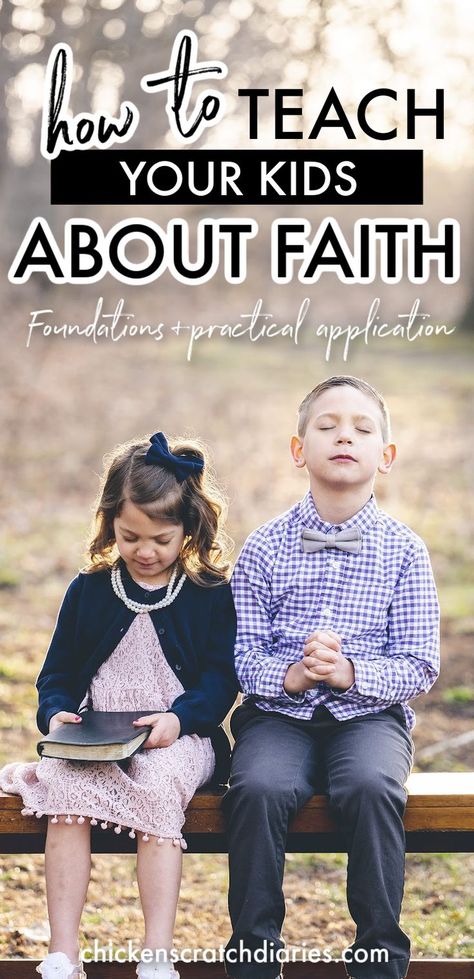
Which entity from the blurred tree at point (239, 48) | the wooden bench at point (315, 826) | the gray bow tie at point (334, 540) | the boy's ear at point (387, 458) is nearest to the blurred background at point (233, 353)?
the blurred tree at point (239, 48)

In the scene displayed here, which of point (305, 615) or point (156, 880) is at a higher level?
point (305, 615)

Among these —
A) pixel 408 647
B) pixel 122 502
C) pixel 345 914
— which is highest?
pixel 122 502

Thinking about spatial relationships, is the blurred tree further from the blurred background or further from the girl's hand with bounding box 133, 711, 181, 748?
the girl's hand with bounding box 133, 711, 181, 748

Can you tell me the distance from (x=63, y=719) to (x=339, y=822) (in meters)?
0.65

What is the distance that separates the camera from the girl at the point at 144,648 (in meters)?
2.53

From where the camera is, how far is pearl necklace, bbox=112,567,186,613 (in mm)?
2785

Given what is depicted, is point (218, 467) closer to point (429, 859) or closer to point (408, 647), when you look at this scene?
point (429, 859)

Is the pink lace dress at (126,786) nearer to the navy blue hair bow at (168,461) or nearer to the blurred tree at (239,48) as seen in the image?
the navy blue hair bow at (168,461)

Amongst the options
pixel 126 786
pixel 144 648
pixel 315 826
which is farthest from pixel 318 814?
pixel 144 648

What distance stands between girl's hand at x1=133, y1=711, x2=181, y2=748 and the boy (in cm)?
16

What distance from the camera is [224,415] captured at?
435 inches

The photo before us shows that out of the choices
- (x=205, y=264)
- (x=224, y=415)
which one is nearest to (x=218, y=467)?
(x=224, y=415)

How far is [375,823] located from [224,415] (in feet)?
28.6

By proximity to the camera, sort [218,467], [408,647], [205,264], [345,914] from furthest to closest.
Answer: [218,467]
[205,264]
[345,914]
[408,647]
